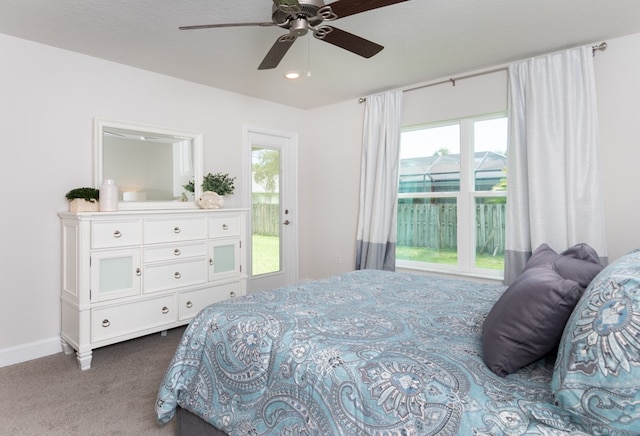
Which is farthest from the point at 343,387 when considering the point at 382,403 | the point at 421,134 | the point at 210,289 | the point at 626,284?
the point at 421,134

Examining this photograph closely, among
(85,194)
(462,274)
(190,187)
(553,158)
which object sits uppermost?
(553,158)

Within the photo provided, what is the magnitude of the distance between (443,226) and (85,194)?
10.6ft

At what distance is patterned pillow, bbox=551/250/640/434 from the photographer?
2.85ft

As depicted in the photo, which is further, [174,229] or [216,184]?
[216,184]

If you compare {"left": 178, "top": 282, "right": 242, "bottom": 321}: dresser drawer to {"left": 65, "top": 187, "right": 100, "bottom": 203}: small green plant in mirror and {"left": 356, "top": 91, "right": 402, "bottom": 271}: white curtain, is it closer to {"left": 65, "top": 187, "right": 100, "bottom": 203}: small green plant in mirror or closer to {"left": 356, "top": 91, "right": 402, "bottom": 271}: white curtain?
{"left": 65, "top": 187, "right": 100, "bottom": 203}: small green plant in mirror

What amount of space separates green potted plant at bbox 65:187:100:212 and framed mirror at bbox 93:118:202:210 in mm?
259

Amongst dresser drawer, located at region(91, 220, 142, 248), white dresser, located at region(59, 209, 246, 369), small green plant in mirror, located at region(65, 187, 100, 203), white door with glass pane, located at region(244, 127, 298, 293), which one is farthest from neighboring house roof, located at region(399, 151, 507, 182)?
small green plant in mirror, located at region(65, 187, 100, 203)

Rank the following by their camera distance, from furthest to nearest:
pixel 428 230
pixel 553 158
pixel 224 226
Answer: pixel 428 230, pixel 224 226, pixel 553 158

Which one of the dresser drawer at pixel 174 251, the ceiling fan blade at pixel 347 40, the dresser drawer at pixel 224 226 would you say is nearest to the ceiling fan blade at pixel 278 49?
the ceiling fan blade at pixel 347 40

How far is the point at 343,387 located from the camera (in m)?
1.19

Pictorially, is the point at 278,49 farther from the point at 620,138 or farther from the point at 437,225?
the point at 620,138

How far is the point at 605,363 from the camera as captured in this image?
0.90 metres

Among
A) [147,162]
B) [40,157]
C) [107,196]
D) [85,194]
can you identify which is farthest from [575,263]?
[40,157]

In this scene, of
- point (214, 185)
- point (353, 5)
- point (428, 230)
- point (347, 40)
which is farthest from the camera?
point (428, 230)
